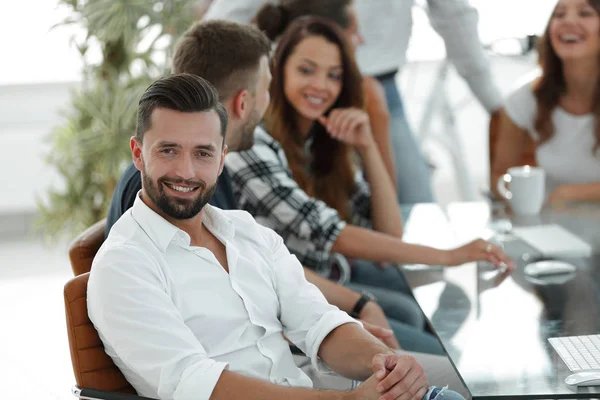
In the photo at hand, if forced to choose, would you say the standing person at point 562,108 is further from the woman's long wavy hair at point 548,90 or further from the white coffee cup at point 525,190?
the white coffee cup at point 525,190

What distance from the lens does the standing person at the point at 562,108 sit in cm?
280

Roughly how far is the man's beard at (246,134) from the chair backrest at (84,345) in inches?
23.1

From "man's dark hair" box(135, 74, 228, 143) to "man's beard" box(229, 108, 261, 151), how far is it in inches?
18.4

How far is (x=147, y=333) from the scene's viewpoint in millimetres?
1245

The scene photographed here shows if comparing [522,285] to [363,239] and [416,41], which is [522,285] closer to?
[363,239]

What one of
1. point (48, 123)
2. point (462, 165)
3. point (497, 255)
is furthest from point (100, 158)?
point (497, 255)

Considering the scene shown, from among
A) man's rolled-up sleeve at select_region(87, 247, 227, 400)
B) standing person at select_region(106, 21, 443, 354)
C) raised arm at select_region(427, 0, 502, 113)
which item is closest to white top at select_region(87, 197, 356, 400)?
man's rolled-up sleeve at select_region(87, 247, 227, 400)

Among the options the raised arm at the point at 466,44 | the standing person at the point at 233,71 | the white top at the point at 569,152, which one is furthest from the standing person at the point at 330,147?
the raised arm at the point at 466,44

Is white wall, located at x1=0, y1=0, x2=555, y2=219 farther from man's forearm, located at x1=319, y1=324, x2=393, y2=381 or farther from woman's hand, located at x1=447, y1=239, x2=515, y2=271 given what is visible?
man's forearm, located at x1=319, y1=324, x2=393, y2=381

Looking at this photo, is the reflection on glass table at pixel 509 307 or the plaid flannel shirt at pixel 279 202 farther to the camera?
the plaid flannel shirt at pixel 279 202

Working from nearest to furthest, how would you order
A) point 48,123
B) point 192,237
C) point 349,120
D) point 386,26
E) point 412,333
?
point 192,237 → point 412,333 → point 349,120 → point 386,26 → point 48,123

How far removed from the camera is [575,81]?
2926 millimetres

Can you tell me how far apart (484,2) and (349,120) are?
1999 mm

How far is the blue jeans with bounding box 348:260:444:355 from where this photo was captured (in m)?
2.07
